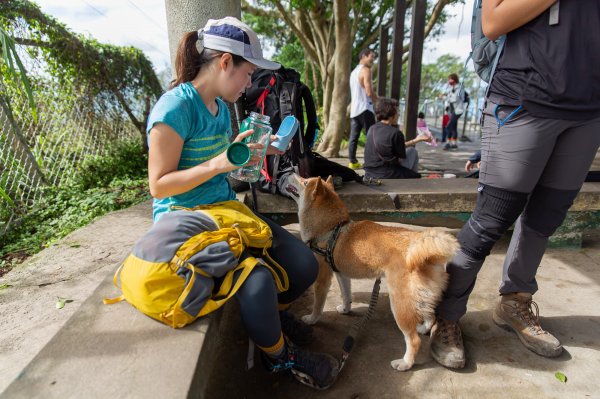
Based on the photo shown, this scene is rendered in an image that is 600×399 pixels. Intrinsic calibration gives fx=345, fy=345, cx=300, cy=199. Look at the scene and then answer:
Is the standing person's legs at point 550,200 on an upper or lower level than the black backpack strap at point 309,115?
lower

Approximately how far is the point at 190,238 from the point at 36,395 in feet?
2.26

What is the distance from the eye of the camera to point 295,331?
2.08 m

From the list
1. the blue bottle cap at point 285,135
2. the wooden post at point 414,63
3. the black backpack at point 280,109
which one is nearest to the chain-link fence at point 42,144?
the black backpack at point 280,109

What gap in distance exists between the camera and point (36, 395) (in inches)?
42.9

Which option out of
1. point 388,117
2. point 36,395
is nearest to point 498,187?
point 36,395

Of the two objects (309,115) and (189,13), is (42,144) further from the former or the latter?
(309,115)

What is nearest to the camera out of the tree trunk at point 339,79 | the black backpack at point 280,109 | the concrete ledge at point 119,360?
the concrete ledge at point 119,360

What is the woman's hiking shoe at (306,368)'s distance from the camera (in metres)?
1.77

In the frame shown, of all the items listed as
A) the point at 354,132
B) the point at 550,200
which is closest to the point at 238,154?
the point at 550,200

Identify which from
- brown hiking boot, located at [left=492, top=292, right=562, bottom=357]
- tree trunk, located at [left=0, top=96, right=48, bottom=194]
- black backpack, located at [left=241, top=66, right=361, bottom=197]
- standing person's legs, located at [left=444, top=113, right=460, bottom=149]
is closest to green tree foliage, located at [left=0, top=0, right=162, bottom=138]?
tree trunk, located at [left=0, top=96, right=48, bottom=194]

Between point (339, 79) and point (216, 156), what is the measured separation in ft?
23.3

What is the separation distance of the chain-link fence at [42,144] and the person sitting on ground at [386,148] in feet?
13.0

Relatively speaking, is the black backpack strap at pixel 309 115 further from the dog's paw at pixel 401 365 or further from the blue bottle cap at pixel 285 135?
the dog's paw at pixel 401 365

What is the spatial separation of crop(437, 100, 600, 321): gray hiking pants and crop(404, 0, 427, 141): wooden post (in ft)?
12.9
